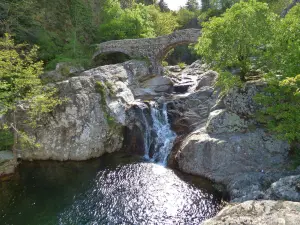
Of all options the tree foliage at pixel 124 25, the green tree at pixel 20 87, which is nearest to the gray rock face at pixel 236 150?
the green tree at pixel 20 87

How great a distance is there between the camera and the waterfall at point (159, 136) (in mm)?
19589

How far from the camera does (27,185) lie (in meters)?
16.1

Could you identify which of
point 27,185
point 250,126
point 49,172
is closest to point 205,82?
point 250,126

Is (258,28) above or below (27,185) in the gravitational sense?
above

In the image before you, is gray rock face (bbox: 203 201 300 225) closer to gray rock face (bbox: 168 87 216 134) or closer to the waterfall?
the waterfall

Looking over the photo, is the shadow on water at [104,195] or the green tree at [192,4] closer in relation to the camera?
the shadow on water at [104,195]

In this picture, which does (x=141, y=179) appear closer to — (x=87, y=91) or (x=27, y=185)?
(x=27, y=185)

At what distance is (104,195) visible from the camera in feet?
48.4

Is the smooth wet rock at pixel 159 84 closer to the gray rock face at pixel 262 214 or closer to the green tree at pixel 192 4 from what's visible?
the gray rock face at pixel 262 214

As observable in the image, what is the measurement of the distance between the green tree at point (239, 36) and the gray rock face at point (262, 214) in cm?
1070

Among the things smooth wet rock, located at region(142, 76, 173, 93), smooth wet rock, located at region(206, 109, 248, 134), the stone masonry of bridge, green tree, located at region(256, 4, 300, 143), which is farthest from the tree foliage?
green tree, located at region(256, 4, 300, 143)

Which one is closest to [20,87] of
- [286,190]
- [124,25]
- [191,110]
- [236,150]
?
[191,110]

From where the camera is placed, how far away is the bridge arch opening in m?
36.4

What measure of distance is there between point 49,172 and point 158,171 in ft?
27.4
